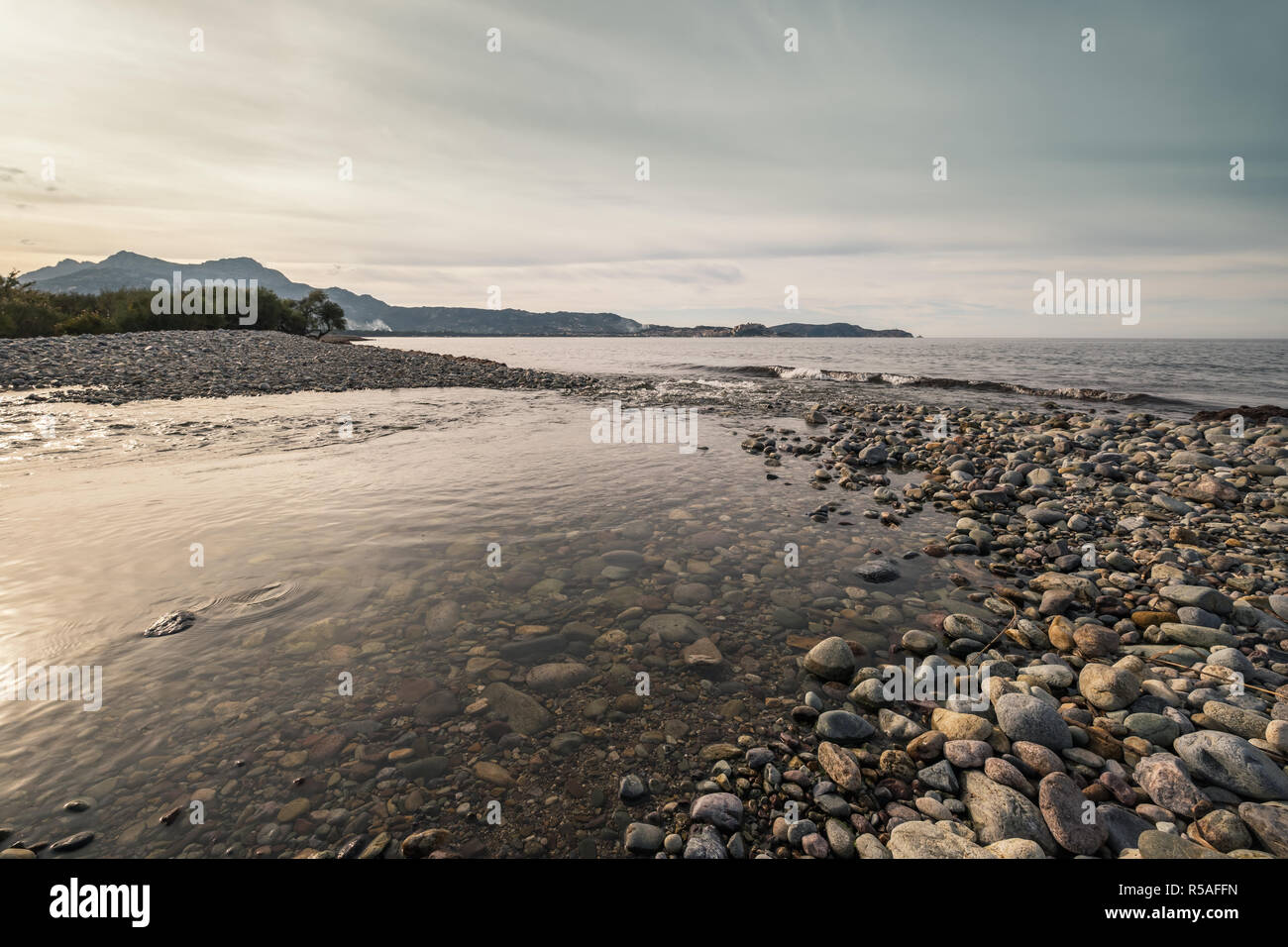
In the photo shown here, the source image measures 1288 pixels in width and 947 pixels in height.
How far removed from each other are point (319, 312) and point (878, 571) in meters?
123

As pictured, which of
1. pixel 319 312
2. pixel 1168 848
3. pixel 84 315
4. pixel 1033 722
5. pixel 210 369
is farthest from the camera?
pixel 319 312

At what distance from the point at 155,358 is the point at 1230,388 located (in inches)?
2827

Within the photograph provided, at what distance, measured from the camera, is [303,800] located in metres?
3.74

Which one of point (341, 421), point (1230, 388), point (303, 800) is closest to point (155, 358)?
point (341, 421)

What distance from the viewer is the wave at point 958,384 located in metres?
29.1

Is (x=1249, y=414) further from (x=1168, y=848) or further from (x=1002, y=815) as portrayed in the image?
(x=1002, y=815)

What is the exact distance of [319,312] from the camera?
332 feet

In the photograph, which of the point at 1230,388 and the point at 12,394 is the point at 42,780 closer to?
the point at 12,394

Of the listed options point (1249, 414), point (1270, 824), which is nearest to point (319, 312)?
point (1270, 824)

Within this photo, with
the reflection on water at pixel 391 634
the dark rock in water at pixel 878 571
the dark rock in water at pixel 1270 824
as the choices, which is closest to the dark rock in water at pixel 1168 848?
the dark rock in water at pixel 1270 824

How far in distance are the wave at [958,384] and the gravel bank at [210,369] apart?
21.5 m

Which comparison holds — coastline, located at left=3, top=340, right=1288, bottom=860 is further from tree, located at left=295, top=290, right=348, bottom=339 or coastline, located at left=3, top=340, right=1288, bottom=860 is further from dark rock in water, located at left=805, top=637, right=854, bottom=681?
tree, located at left=295, top=290, right=348, bottom=339

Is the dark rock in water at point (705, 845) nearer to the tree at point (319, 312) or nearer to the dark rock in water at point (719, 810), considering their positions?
the dark rock in water at point (719, 810)
